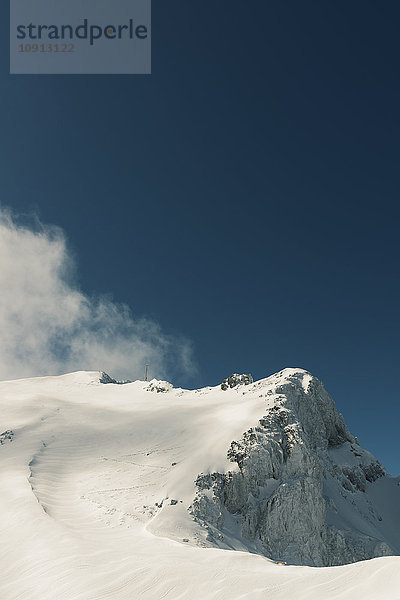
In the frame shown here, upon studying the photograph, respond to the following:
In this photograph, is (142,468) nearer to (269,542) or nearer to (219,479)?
(219,479)

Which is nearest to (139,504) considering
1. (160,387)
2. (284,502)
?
(284,502)

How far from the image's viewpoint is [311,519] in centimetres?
2747

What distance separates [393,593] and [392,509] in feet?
160

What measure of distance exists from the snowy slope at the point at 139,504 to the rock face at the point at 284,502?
0.36 m

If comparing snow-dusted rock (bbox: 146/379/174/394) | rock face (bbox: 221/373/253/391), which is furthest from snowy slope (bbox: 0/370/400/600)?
rock face (bbox: 221/373/253/391)

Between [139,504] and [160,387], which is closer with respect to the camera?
[139,504]

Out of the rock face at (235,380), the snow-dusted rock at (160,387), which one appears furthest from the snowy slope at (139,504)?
the rock face at (235,380)

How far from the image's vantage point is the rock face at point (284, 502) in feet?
83.5

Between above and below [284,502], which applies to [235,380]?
above

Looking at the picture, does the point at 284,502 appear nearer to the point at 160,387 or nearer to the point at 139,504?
the point at 139,504

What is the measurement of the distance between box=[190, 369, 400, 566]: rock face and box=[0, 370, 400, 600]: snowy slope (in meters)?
0.36

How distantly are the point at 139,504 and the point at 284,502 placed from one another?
11130 millimetres

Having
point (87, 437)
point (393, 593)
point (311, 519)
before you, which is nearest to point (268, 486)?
point (311, 519)

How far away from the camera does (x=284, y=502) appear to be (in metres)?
27.3
